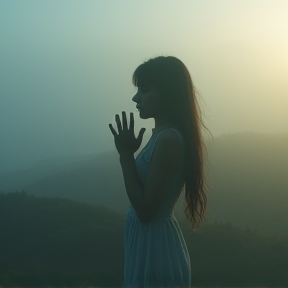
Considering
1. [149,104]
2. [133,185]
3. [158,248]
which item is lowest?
[158,248]

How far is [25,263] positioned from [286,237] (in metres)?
4.04

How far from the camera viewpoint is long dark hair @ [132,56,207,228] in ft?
8.33

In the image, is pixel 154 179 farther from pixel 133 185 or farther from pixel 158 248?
pixel 158 248

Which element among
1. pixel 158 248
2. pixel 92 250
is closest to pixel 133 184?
pixel 158 248

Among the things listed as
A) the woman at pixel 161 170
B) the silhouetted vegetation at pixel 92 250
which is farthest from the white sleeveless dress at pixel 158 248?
the silhouetted vegetation at pixel 92 250

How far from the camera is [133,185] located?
7.86 feet

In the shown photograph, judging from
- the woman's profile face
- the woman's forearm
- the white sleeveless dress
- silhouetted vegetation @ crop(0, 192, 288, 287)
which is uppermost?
the woman's profile face

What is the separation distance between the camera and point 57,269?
8.34 m

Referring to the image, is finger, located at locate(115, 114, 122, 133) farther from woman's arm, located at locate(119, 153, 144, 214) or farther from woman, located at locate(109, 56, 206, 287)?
woman's arm, located at locate(119, 153, 144, 214)

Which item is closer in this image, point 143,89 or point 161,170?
point 161,170

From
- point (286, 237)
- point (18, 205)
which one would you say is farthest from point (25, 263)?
point (286, 237)

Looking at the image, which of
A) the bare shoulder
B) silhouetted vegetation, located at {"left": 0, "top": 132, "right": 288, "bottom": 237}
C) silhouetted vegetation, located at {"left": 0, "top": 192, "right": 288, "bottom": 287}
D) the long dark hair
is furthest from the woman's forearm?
silhouetted vegetation, located at {"left": 0, "top": 132, "right": 288, "bottom": 237}

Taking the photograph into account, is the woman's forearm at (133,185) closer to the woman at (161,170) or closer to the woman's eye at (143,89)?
the woman at (161,170)

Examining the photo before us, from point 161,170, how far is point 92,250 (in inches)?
269
